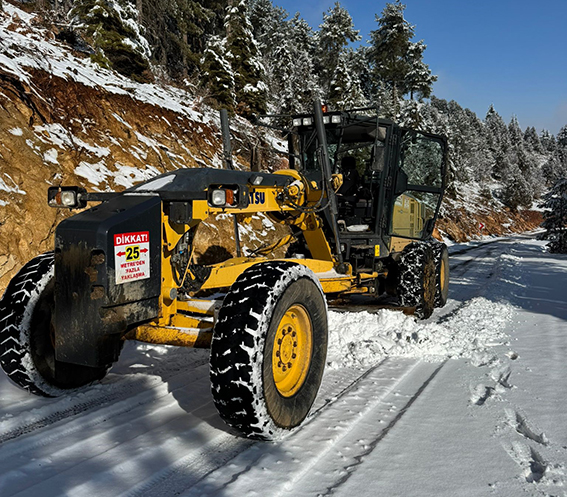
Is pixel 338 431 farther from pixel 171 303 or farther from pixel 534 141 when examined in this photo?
pixel 534 141

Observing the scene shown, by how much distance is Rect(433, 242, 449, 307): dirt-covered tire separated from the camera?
23.2 feet

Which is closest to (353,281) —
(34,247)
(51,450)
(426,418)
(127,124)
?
(426,418)

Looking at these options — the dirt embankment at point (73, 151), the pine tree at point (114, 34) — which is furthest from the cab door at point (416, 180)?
the pine tree at point (114, 34)

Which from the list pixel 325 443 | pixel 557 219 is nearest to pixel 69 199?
pixel 325 443

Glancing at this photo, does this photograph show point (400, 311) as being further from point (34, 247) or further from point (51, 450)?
point (34, 247)

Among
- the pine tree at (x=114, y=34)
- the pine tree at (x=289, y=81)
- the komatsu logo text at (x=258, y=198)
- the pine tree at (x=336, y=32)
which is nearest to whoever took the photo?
the komatsu logo text at (x=258, y=198)

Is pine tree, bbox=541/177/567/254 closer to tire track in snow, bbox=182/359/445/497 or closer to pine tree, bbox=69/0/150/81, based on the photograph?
pine tree, bbox=69/0/150/81

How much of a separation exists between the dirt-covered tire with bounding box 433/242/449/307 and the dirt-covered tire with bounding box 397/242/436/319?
0.54 m

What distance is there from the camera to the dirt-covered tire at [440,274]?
709 cm

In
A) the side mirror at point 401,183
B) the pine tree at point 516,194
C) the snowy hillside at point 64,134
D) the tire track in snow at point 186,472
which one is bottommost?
the tire track in snow at point 186,472

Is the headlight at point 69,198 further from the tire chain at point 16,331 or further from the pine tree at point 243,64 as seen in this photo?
the pine tree at point 243,64

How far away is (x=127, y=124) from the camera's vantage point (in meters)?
10.6

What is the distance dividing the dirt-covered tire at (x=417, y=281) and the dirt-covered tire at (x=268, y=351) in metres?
3.27

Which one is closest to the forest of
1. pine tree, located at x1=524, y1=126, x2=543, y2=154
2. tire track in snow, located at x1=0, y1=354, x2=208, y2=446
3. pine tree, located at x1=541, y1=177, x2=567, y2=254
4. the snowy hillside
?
the snowy hillside
